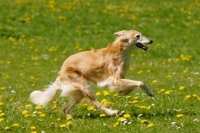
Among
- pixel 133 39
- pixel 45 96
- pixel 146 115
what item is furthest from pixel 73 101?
pixel 133 39

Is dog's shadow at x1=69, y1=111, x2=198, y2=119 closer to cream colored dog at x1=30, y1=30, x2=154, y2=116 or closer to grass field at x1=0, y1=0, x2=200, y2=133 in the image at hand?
grass field at x1=0, y1=0, x2=200, y2=133

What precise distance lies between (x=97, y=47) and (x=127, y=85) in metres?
9.62

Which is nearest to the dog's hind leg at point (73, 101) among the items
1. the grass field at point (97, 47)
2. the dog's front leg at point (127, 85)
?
→ the grass field at point (97, 47)

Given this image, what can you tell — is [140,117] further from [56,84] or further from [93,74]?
[56,84]

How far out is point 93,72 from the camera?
316 inches

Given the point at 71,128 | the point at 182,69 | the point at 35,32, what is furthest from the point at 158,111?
the point at 35,32

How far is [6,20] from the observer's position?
2136 centimetres

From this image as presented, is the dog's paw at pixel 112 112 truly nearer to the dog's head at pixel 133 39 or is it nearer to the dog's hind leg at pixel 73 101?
the dog's hind leg at pixel 73 101

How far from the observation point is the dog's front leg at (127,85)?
7613mm

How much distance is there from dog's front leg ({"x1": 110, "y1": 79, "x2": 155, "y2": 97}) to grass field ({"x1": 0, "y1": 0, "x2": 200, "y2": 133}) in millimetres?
310

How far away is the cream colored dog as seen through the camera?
26.0 ft

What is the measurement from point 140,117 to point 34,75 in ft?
22.2

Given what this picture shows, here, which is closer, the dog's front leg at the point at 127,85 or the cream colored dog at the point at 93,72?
the dog's front leg at the point at 127,85

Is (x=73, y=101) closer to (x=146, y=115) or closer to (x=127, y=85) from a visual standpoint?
(x=127, y=85)
